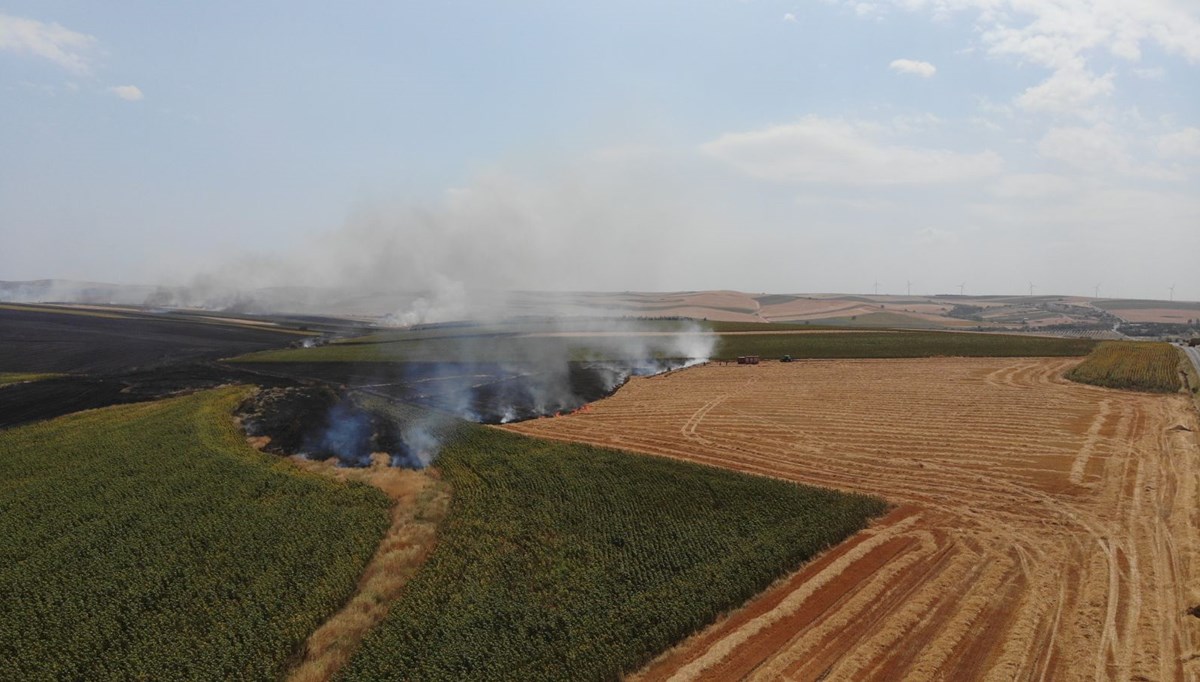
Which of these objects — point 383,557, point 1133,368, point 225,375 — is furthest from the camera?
point 225,375

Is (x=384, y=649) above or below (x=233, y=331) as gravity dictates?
below

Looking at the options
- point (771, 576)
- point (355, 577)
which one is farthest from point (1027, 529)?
point (355, 577)

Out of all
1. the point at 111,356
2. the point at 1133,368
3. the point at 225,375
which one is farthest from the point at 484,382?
the point at 1133,368

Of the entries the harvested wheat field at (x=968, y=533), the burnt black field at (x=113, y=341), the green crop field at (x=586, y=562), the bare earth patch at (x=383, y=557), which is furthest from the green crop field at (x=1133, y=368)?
the burnt black field at (x=113, y=341)

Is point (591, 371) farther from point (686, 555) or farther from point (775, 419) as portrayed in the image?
point (686, 555)

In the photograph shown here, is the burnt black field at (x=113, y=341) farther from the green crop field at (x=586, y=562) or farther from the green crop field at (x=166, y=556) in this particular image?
the green crop field at (x=586, y=562)

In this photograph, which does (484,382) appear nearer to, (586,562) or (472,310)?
(586,562)

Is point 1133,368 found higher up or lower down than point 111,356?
lower down
